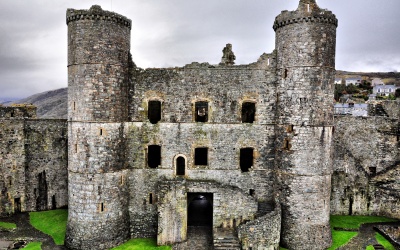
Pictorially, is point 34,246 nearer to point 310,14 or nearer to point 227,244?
point 227,244

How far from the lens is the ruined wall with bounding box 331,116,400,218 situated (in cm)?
2442

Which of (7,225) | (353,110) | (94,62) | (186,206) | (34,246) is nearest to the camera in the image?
(94,62)

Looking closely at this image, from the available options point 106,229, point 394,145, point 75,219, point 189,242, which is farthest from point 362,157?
A: point 75,219

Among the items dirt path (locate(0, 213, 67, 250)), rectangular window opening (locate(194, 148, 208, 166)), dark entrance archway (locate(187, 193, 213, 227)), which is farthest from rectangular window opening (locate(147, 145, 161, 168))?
dirt path (locate(0, 213, 67, 250))

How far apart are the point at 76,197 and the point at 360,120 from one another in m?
21.9

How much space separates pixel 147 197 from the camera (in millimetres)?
20938

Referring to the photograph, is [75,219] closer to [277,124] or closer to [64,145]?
[64,145]

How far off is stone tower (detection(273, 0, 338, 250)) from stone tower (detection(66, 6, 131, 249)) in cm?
1034

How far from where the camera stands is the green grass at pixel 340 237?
19.4 m

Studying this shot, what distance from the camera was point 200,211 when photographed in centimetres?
2473

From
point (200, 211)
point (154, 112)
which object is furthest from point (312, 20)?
point (200, 211)

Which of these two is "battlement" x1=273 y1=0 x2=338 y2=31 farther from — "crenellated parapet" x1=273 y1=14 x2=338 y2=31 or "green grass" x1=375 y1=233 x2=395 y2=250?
"green grass" x1=375 y1=233 x2=395 y2=250

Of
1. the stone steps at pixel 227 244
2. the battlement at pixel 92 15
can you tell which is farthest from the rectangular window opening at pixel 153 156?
the battlement at pixel 92 15

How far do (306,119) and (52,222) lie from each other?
19014 mm
